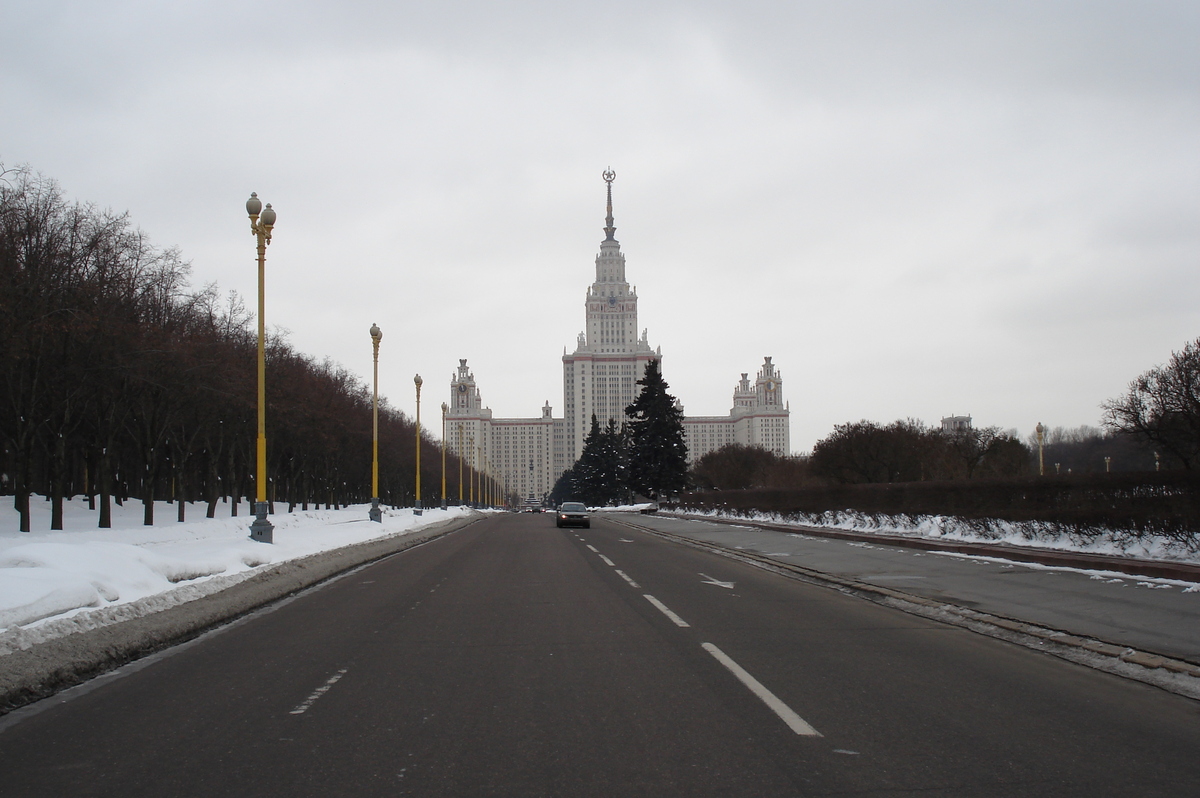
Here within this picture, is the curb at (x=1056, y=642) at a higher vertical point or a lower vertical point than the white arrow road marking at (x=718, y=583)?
higher

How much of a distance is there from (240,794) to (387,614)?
7209 millimetres

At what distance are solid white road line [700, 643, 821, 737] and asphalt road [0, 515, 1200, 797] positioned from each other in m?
0.02

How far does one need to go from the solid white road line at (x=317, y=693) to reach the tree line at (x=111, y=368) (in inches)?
759

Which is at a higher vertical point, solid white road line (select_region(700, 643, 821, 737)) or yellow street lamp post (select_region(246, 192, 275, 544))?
yellow street lamp post (select_region(246, 192, 275, 544))

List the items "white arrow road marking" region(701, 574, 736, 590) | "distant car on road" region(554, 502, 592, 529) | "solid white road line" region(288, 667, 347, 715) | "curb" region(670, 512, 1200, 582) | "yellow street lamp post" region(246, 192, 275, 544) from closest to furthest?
"solid white road line" region(288, 667, 347, 715) → "curb" region(670, 512, 1200, 582) → "white arrow road marking" region(701, 574, 736, 590) → "yellow street lamp post" region(246, 192, 275, 544) → "distant car on road" region(554, 502, 592, 529)

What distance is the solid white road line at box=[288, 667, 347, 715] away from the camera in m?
6.56

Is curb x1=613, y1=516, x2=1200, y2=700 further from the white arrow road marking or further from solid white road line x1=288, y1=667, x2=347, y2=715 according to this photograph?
solid white road line x1=288, y1=667, x2=347, y2=715

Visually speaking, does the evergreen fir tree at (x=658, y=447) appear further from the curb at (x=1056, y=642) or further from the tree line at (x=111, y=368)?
the curb at (x=1056, y=642)

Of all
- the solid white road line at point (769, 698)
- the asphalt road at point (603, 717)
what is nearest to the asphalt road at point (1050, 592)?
the asphalt road at point (603, 717)

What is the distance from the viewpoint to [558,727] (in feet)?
19.8

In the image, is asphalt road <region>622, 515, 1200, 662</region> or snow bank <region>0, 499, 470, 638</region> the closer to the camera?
snow bank <region>0, 499, 470, 638</region>

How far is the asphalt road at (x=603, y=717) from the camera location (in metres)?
4.98

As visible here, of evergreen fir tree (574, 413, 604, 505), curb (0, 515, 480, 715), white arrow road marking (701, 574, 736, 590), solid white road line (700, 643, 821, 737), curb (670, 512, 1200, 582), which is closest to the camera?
solid white road line (700, 643, 821, 737)

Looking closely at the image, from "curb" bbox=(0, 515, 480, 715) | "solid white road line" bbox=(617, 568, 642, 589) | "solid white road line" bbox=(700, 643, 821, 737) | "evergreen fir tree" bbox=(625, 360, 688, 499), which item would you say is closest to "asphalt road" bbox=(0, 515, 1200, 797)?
"solid white road line" bbox=(700, 643, 821, 737)
